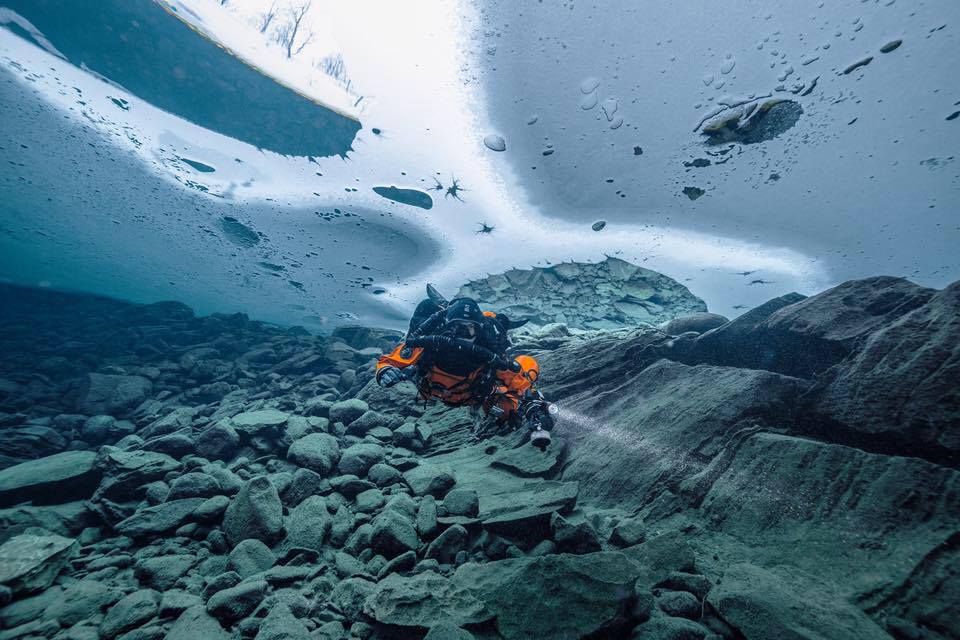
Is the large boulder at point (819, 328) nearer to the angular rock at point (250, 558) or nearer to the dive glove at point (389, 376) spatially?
the dive glove at point (389, 376)

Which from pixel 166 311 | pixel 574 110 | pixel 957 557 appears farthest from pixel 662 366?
pixel 166 311

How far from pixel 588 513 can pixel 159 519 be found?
5757mm

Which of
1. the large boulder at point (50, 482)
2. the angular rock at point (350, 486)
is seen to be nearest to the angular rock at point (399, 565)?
the angular rock at point (350, 486)

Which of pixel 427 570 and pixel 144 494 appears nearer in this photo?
pixel 427 570

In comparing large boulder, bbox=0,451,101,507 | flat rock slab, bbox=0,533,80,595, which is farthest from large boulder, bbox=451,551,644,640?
large boulder, bbox=0,451,101,507

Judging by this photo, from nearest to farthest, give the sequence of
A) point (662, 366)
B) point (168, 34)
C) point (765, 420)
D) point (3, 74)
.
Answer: point (765, 420) → point (662, 366) → point (168, 34) → point (3, 74)

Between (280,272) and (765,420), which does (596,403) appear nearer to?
(765,420)

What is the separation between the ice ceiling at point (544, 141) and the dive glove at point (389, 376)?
7.34m

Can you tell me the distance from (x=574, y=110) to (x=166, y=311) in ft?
92.9

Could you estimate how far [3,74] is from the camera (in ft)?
37.3

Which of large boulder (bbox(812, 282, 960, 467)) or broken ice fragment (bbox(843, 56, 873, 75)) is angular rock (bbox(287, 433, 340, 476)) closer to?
large boulder (bbox(812, 282, 960, 467))

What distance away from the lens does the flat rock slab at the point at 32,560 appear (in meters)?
3.22

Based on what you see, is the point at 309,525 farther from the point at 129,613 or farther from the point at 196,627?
the point at 129,613

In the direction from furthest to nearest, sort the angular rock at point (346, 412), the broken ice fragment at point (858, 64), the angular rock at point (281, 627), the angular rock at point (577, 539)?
1. the angular rock at point (346, 412)
2. the broken ice fragment at point (858, 64)
3. the angular rock at point (577, 539)
4. the angular rock at point (281, 627)
